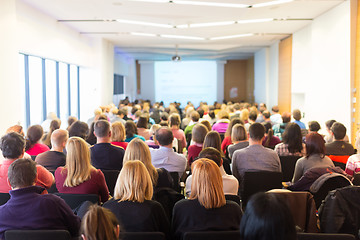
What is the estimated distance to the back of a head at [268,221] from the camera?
5.13 ft

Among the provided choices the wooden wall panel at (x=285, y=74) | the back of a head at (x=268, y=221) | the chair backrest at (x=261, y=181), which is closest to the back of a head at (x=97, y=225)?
the back of a head at (x=268, y=221)

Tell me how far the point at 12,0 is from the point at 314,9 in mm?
6675

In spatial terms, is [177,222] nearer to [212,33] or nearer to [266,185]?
[266,185]

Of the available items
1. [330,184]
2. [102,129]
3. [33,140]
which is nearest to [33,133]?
[33,140]

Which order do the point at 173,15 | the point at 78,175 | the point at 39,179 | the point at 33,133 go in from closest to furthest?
the point at 78,175
the point at 39,179
the point at 33,133
the point at 173,15

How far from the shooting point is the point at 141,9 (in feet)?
29.5

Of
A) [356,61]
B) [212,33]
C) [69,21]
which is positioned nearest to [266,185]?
[356,61]

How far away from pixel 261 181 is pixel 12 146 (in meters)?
2.52

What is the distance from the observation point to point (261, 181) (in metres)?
4.05

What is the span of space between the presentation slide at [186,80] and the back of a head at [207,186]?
65.2 ft

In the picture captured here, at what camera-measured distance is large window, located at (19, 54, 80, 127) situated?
948 cm

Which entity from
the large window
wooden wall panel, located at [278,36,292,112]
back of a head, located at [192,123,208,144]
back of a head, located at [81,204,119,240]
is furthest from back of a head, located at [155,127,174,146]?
wooden wall panel, located at [278,36,292,112]

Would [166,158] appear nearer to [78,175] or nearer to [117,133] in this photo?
[117,133]

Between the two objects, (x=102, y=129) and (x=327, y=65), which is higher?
(x=327, y=65)
